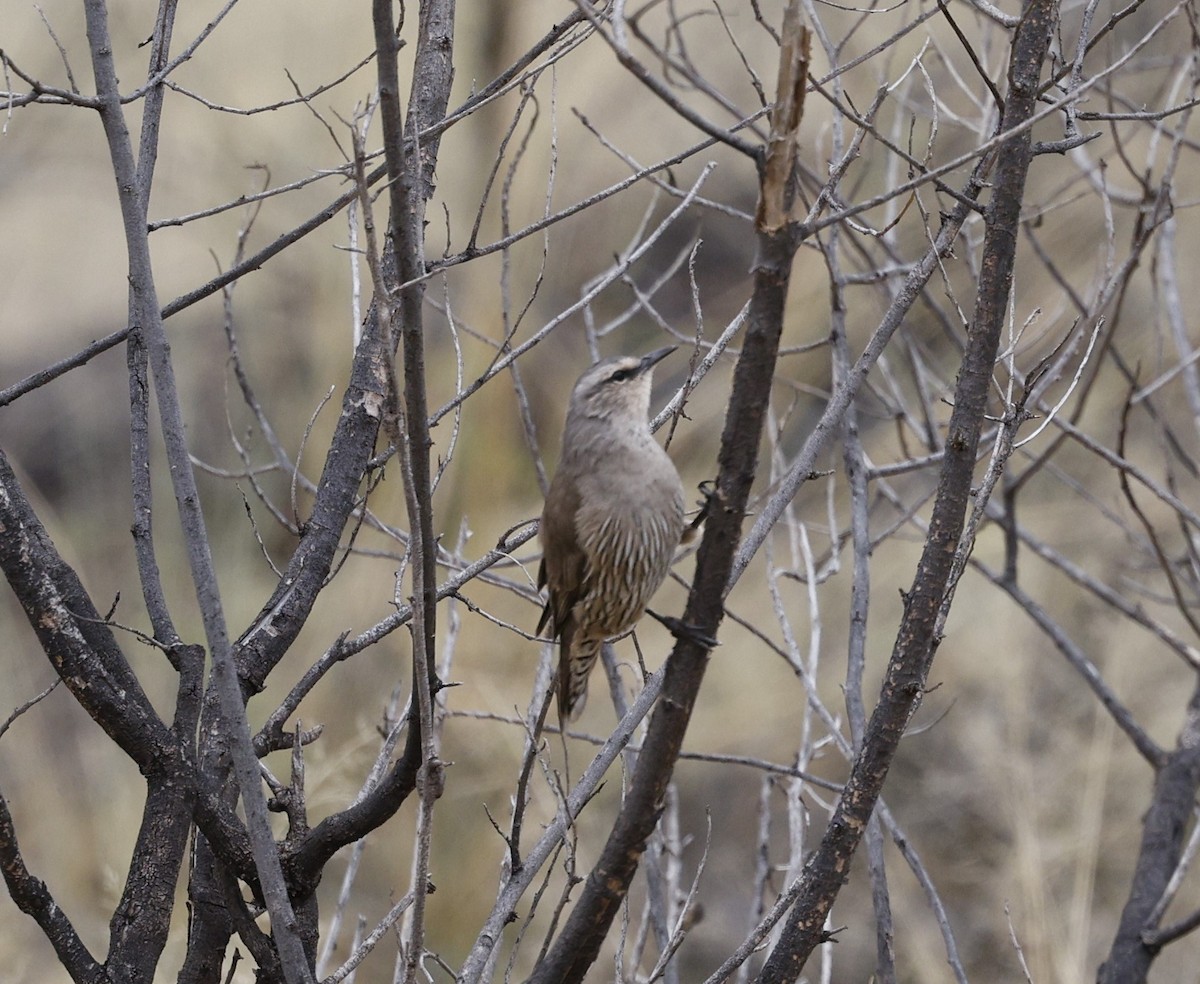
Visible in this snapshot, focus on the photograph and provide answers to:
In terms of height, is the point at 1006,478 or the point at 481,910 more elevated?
the point at 1006,478

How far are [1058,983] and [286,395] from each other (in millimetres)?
4406

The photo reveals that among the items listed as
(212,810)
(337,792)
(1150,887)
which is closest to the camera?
(212,810)

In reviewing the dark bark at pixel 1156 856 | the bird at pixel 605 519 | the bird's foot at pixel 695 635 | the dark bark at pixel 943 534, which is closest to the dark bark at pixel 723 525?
the bird's foot at pixel 695 635

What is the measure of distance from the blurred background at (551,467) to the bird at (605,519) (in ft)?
8.91

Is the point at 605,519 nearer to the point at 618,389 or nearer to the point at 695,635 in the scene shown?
the point at 618,389

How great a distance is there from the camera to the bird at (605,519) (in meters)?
2.44

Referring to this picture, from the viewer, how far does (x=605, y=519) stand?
245cm

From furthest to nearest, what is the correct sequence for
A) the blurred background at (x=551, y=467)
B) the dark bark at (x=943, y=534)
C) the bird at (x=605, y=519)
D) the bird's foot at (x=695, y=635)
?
the blurred background at (x=551, y=467), the bird at (x=605, y=519), the dark bark at (x=943, y=534), the bird's foot at (x=695, y=635)

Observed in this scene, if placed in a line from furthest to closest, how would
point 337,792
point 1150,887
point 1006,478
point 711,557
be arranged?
1. point 337,792
2. point 1006,478
3. point 1150,887
4. point 711,557

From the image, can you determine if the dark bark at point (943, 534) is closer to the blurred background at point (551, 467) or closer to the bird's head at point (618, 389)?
the bird's head at point (618, 389)

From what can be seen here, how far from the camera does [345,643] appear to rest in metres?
2.11

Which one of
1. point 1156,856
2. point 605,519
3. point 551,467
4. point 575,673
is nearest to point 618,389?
point 605,519

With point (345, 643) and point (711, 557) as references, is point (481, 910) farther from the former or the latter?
point (711, 557)

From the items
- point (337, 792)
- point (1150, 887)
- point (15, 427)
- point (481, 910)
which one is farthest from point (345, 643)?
point (15, 427)
